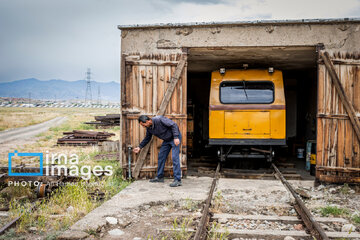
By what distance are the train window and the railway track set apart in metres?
4.45

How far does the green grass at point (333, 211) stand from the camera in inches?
226

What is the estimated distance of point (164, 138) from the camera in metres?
7.81

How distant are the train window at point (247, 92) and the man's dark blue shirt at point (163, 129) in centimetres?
294

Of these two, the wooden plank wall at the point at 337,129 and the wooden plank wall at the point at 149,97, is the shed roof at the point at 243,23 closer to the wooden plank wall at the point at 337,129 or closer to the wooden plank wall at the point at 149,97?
the wooden plank wall at the point at 149,97

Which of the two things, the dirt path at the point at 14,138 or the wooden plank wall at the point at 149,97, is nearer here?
the wooden plank wall at the point at 149,97

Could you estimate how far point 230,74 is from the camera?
33.8ft

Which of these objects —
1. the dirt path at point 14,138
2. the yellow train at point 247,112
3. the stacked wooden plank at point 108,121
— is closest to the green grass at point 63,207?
the yellow train at point 247,112

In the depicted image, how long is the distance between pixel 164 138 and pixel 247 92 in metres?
3.62

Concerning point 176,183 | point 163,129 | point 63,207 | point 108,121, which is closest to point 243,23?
point 163,129

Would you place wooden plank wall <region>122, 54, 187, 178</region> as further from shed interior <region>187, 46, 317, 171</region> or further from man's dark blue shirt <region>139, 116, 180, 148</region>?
shed interior <region>187, 46, 317, 171</region>

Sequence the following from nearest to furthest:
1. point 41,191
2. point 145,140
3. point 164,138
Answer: point 41,191, point 164,138, point 145,140

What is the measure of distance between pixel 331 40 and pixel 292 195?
386 centimetres

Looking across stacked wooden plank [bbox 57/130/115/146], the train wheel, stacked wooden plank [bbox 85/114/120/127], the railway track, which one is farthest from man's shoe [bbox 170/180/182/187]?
stacked wooden plank [bbox 85/114/120/127]

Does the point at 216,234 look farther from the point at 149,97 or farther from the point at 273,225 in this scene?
the point at 149,97
